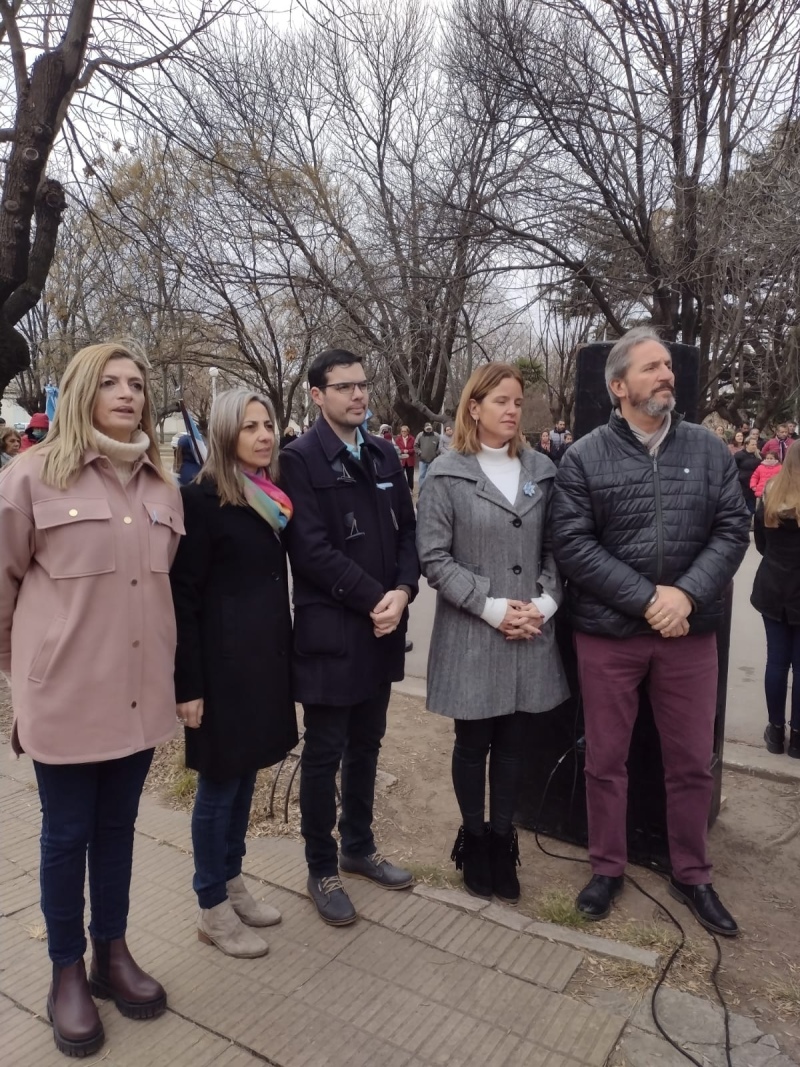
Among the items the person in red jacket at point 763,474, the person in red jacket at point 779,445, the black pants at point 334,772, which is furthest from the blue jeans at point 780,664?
the person in red jacket at point 779,445

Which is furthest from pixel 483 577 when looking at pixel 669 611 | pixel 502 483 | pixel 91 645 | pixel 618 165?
pixel 618 165

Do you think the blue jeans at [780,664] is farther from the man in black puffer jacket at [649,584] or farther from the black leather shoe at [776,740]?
the man in black puffer jacket at [649,584]

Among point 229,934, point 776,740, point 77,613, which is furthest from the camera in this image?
point 776,740

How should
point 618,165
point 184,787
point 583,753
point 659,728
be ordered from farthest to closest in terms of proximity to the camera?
point 618,165 → point 184,787 → point 583,753 → point 659,728

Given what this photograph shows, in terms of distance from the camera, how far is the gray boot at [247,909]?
9.70ft

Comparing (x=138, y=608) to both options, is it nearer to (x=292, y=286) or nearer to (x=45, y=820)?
(x=45, y=820)

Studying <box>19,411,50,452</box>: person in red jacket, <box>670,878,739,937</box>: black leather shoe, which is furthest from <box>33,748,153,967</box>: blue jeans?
<box>19,411,50,452</box>: person in red jacket

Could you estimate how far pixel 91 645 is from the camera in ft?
7.62

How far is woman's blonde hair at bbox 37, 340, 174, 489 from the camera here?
232cm

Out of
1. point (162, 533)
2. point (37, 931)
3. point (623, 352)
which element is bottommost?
point (37, 931)

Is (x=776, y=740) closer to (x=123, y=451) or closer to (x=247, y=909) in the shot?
(x=247, y=909)

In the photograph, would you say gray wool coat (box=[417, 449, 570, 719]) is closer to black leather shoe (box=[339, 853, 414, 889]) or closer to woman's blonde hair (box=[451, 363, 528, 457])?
woman's blonde hair (box=[451, 363, 528, 457])

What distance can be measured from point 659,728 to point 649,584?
2.05ft

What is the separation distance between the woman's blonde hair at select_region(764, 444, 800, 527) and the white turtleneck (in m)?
3.70
